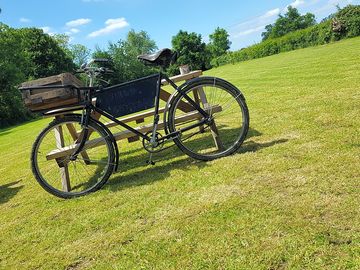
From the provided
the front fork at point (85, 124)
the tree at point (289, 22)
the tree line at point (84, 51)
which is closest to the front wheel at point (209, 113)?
the front fork at point (85, 124)

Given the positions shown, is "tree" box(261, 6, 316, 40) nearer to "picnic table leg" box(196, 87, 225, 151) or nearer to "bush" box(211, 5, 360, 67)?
"bush" box(211, 5, 360, 67)

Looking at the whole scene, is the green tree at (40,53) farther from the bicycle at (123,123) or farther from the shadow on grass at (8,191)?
the bicycle at (123,123)

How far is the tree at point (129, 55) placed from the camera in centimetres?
7819

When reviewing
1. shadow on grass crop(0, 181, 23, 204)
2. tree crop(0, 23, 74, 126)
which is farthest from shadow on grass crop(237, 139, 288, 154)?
tree crop(0, 23, 74, 126)

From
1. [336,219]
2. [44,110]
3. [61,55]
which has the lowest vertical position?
[336,219]

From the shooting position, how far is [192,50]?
281 ft

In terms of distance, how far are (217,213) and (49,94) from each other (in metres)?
3.04

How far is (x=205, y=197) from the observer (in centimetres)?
398

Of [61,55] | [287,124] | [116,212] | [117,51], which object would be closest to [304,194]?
[116,212]

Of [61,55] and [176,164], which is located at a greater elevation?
[61,55]

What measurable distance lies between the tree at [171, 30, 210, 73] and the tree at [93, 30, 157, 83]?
9.22m

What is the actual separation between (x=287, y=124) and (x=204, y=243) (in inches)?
153

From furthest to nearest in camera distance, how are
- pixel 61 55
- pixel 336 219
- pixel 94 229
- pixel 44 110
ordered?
1. pixel 61 55
2. pixel 44 110
3. pixel 94 229
4. pixel 336 219

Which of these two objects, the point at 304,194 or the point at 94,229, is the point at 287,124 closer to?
the point at 304,194
